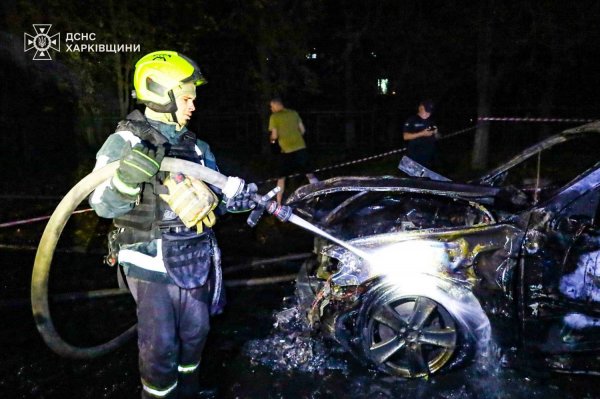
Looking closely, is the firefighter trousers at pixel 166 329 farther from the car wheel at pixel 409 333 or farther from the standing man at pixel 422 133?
the standing man at pixel 422 133

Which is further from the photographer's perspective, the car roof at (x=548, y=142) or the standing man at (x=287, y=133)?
the standing man at (x=287, y=133)

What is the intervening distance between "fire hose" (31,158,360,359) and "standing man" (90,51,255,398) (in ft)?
0.20

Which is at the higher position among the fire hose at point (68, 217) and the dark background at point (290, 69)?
the dark background at point (290, 69)

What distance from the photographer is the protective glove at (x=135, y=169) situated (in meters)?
2.56

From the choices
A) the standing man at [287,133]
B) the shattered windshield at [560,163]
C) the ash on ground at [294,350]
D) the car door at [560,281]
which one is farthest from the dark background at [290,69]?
the car door at [560,281]

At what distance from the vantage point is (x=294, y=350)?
13.9ft

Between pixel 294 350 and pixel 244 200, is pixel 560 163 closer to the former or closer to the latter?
pixel 294 350

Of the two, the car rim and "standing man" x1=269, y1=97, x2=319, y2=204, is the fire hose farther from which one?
"standing man" x1=269, y1=97, x2=319, y2=204

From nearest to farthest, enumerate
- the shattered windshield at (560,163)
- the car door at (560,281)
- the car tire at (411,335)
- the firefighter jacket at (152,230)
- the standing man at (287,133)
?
the firefighter jacket at (152,230), the car door at (560,281), the car tire at (411,335), the standing man at (287,133), the shattered windshield at (560,163)

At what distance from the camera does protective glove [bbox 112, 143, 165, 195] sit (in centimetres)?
256

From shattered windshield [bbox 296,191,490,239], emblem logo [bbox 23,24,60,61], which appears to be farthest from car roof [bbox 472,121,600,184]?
emblem logo [bbox 23,24,60,61]

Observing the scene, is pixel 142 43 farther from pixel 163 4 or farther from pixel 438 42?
pixel 438 42

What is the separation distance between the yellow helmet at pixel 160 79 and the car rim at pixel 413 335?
1.97 metres

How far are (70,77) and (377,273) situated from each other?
10.7 metres
